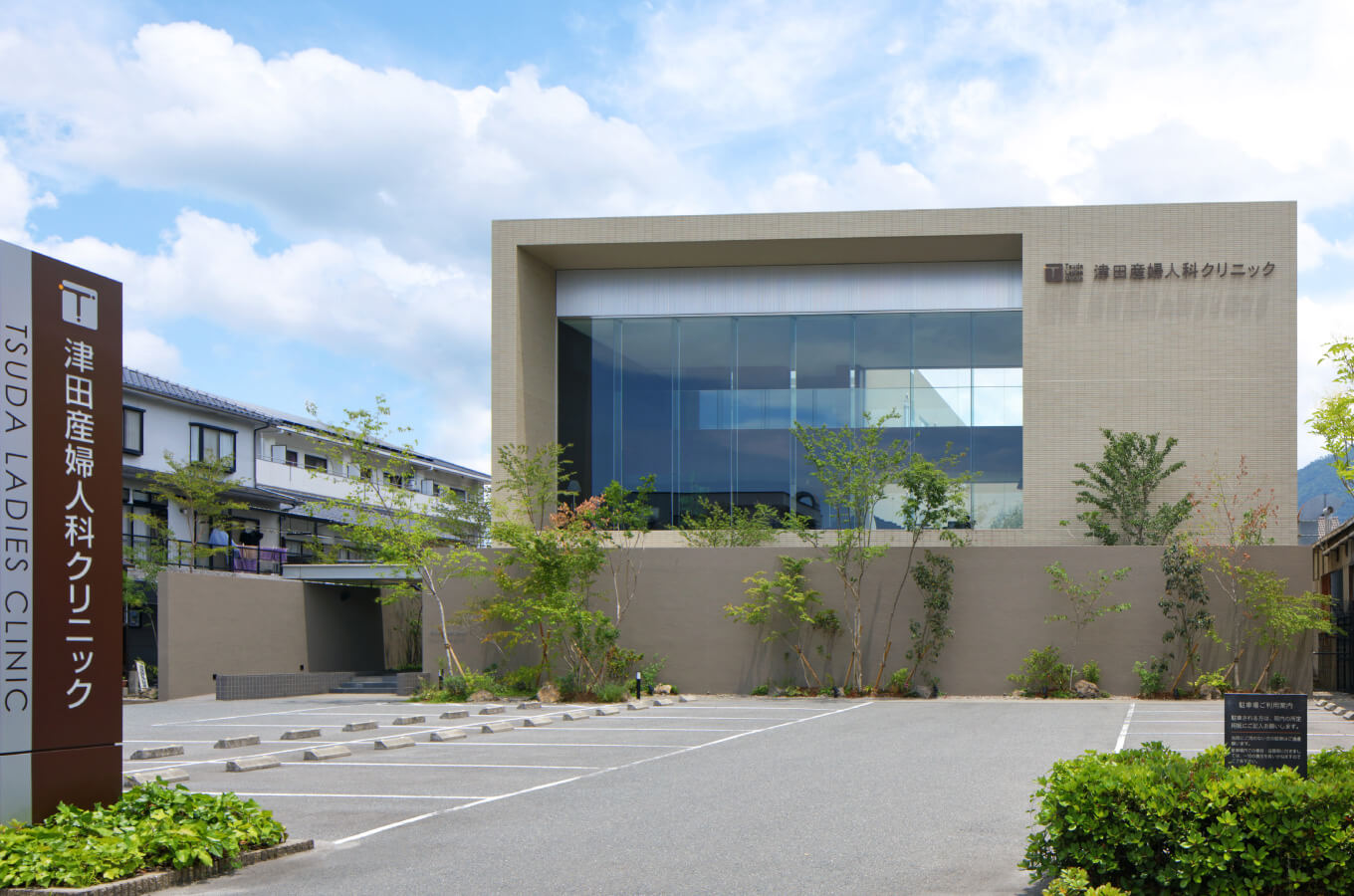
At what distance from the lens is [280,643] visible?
32.8m

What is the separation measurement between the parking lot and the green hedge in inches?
30.5

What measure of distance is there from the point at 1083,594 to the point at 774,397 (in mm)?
11294

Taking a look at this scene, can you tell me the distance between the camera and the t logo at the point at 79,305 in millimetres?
8273

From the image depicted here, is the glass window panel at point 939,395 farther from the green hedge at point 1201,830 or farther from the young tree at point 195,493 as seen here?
the green hedge at point 1201,830

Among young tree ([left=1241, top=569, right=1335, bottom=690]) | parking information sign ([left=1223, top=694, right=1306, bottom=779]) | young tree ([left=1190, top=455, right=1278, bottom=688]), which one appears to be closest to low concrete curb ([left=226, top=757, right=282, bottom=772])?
parking information sign ([left=1223, top=694, right=1306, bottom=779])

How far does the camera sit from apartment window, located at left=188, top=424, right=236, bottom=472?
3906cm

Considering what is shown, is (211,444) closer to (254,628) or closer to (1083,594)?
(254,628)

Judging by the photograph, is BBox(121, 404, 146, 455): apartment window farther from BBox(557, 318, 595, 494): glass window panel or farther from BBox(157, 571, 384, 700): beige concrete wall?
BBox(557, 318, 595, 494): glass window panel

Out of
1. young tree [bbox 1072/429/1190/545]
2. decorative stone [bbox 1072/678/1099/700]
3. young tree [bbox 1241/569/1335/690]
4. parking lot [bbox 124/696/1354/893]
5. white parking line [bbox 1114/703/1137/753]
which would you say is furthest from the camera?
young tree [bbox 1072/429/1190/545]

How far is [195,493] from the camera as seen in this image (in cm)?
3666

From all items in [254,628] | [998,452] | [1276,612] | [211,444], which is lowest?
[254,628]

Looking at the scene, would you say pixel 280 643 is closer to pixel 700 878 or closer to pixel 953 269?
pixel 953 269

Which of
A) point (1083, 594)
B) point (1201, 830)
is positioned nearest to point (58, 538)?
point (1201, 830)

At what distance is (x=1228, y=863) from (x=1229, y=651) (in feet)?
68.5
